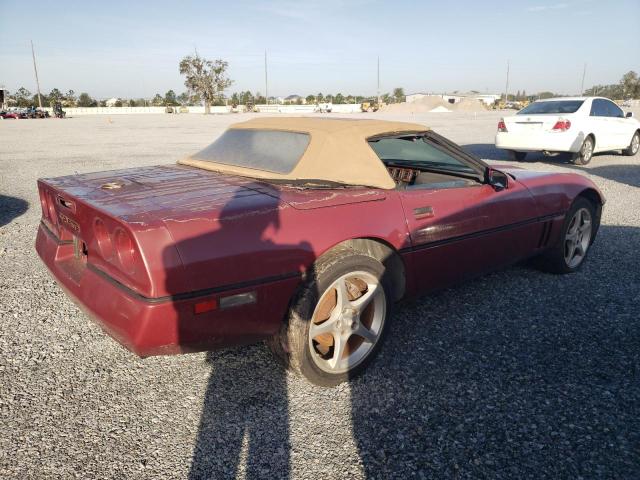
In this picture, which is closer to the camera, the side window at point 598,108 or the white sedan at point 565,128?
the white sedan at point 565,128

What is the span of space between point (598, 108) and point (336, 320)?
10.6m

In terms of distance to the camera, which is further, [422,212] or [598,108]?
[598,108]

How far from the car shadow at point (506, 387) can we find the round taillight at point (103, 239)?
139cm

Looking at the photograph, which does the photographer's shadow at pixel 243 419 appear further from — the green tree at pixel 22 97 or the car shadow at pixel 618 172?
the green tree at pixel 22 97

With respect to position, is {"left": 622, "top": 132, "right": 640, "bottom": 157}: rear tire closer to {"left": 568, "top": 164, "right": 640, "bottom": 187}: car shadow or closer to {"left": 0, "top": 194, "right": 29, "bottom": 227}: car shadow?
{"left": 568, "top": 164, "right": 640, "bottom": 187}: car shadow

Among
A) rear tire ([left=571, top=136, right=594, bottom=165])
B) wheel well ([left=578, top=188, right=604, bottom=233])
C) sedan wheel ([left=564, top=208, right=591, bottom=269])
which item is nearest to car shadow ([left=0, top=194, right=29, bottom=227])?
sedan wheel ([left=564, top=208, right=591, bottom=269])

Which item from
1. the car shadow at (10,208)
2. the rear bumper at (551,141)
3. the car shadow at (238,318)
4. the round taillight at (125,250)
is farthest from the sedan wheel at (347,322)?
the rear bumper at (551,141)

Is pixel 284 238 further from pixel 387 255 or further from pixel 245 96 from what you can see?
pixel 245 96

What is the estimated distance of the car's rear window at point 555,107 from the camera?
1035cm

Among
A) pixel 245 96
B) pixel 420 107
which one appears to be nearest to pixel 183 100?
pixel 245 96

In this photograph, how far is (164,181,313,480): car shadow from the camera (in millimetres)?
2027

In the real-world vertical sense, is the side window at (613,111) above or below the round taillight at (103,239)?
above

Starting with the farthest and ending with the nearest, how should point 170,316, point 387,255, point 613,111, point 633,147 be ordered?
point 633,147 → point 613,111 → point 387,255 → point 170,316

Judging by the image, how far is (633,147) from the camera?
1243 cm
